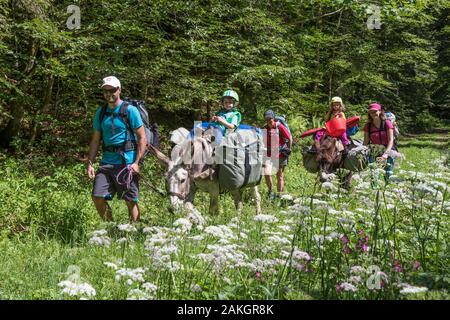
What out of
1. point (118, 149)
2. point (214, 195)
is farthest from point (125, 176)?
point (214, 195)

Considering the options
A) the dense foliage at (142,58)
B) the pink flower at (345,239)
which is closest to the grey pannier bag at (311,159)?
the dense foliage at (142,58)

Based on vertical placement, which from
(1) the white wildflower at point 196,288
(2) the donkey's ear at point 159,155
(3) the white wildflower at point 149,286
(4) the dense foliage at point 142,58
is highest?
(4) the dense foliage at point 142,58

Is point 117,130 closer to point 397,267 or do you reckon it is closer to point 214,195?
point 214,195

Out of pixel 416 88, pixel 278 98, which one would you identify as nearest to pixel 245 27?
pixel 278 98

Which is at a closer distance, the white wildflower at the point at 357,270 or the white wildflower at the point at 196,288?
the white wildflower at the point at 357,270

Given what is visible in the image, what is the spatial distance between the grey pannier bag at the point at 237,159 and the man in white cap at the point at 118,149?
4.73 ft

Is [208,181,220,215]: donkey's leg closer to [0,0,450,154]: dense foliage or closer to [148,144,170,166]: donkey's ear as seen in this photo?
[148,144,170,166]: donkey's ear

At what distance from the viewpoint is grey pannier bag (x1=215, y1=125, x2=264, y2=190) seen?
716 cm

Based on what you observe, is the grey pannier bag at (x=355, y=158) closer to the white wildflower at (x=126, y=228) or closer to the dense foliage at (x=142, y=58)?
the dense foliage at (x=142, y=58)

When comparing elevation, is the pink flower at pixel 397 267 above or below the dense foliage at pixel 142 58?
below

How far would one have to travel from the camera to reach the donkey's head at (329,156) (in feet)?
30.0

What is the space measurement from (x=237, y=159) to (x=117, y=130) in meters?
1.93

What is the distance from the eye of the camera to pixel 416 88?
37125mm
